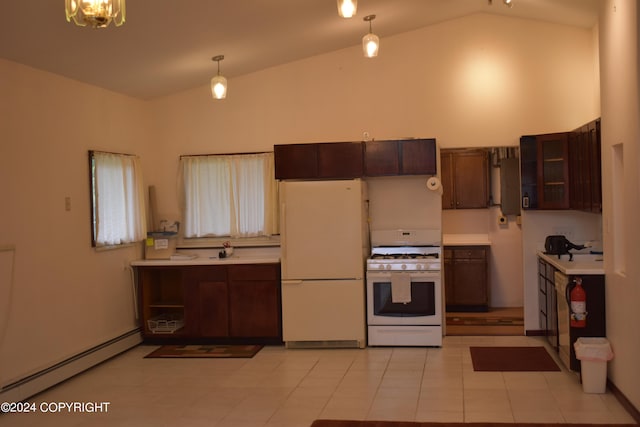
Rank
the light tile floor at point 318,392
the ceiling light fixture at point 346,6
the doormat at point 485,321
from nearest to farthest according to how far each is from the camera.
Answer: the ceiling light fixture at point 346,6
the light tile floor at point 318,392
the doormat at point 485,321

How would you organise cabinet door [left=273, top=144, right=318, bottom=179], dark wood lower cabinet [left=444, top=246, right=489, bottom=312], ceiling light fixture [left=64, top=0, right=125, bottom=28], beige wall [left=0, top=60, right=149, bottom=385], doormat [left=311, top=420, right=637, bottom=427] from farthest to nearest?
1. dark wood lower cabinet [left=444, top=246, right=489, bottom=312]
2. cabinet door [left=273, top=144, right=318, bottom=179]
3. beige wall [left=0, top=60, right=149, bottom=385]
4. doormat [left=311, top=420, right=637, bottom=427]
5. ceiling light fixture [left=64, top=0, right=125, bottom=28]

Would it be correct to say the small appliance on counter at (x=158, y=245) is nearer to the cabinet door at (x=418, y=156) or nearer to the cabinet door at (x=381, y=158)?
the cabinet door at (x=381, y=158)

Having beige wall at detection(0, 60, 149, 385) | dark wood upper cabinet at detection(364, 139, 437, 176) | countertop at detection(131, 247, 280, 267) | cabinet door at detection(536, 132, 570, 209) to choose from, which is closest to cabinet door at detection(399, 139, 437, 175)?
dark wood upper cabinet at detection(364, 139, 437, 176)

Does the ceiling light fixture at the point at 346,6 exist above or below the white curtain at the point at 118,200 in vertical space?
above

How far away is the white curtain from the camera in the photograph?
6227mm

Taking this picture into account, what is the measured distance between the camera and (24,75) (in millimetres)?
5207

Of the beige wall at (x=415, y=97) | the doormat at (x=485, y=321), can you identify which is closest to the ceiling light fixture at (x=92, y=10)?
the beige wall at (x=415, y=97)

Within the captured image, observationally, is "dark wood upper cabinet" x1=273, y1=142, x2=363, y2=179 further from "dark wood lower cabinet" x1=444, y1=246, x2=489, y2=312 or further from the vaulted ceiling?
"dark wood lower cabinet" x1=444, y1=246, x2=489, y2=312

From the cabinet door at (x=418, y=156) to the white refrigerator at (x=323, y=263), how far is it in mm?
542

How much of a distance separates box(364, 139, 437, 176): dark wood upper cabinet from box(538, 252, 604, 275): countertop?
1465 mm

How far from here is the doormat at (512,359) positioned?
559cm

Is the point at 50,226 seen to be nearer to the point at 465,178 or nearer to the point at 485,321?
the point at 485,321

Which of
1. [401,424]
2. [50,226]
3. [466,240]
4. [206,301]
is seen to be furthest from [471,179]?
[50,226]

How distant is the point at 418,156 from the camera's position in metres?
6.60
